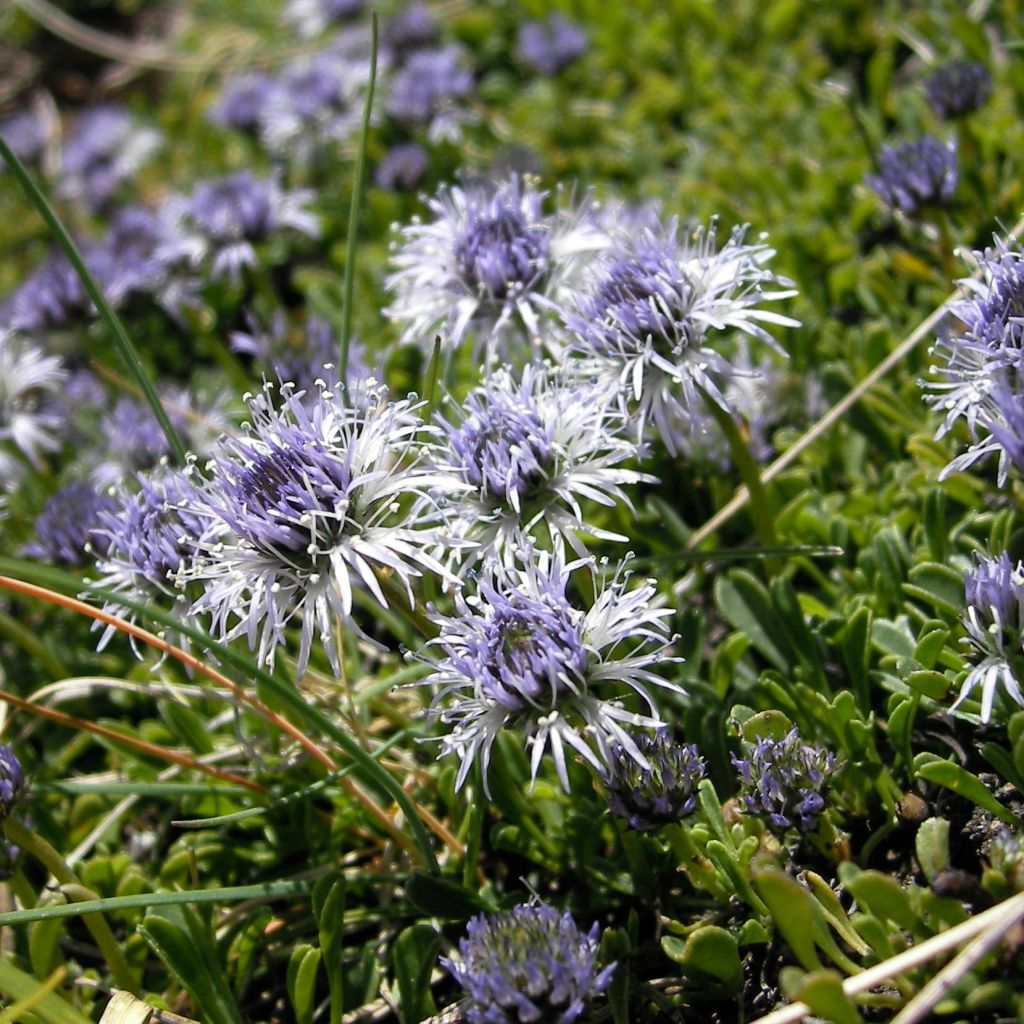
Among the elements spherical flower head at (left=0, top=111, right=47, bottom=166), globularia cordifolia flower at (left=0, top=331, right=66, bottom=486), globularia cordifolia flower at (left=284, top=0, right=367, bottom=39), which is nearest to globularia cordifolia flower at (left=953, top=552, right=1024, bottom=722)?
globularia cordifolia flower at (left=0, top=331, right=66, bottom=486)

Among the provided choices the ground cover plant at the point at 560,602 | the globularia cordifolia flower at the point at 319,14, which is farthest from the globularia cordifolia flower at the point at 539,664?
the globularia cordifolia flower at the point at 319,14

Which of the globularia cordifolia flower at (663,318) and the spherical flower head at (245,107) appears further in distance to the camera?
the spherical flower head at (245,107)

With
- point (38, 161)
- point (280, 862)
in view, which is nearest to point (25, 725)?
point (280, 862)

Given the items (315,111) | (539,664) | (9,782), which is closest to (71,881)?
(9,782)

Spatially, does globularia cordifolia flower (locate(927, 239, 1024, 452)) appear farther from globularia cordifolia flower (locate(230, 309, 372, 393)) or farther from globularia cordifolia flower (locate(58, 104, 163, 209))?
globularia cordifolia flower (locate(58, 104, 163, 209))

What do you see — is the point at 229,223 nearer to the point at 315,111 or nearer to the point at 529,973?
the point at 315,111

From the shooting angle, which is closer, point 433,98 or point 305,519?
point 305,519

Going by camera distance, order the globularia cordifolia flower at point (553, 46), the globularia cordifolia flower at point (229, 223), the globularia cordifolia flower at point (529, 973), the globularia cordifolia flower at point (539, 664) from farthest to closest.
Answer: the globularia cordifolia flower at point (553, 46)
the globularia cordifolia flower at point (229, 223)
the globularia cordifolia flower at point (539, 664)
the globularia cordifolia flower at point (529, 973)

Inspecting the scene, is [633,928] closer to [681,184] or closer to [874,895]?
[874,895]

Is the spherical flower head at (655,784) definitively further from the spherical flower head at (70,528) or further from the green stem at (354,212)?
the spherical flower head at (70,528)
